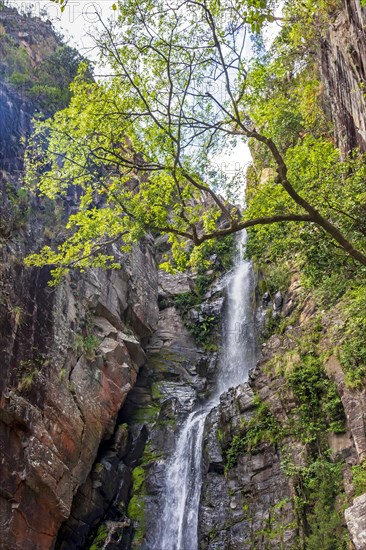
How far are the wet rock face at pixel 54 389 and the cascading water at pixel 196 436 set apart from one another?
2.57 metres

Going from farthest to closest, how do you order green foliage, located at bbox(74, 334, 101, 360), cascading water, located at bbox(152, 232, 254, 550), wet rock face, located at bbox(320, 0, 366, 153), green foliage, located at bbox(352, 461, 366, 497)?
green foliage, located at bbox(74, 334, 101, 360)
cascading water, located at bbox(152, 232, 254, 550)
wet rock face, located at bbox(320, 0, 366, 153)
green foliage, located at bbox(352, 461, 366, 497)

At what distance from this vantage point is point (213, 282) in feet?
89.0

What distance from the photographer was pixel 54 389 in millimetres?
14680

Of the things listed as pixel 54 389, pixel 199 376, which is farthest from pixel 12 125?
pixel 199 376

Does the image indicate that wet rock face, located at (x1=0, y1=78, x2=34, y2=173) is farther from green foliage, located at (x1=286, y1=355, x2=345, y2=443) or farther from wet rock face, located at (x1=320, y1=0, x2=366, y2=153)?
green foliage, located at (x1=286, y1=355, x2=345, y2=443)

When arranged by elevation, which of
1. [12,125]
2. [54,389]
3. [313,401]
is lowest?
[54,389]

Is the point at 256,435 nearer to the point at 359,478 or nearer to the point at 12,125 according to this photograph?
the point at 359,478

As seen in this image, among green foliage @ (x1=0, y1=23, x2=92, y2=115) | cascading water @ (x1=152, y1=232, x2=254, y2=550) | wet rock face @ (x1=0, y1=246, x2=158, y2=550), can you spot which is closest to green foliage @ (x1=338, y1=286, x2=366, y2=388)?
cascading water @ (x1=152, y1=232, x2=254, y2=550)

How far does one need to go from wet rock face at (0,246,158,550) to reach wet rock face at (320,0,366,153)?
34.9 ft

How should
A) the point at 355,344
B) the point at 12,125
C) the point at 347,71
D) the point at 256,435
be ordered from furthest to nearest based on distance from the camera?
the point at 12,125 < the point at 256,435 < the point at 347,71 < the point at 355,344

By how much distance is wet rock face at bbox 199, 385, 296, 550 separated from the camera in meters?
13.5

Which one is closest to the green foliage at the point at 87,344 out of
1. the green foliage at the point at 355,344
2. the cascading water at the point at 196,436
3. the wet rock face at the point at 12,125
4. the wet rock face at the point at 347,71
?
the cascading water at the point at 196,436

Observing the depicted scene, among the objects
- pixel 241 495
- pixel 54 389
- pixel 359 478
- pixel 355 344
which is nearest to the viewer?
pixel 359 478

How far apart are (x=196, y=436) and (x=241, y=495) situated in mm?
3447
